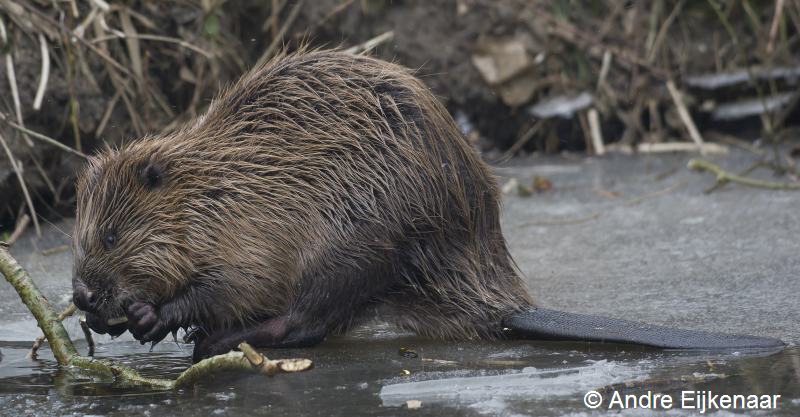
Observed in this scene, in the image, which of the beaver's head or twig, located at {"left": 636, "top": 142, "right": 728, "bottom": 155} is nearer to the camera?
the beaver's head

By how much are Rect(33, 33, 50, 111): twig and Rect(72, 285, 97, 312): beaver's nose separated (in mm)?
1424

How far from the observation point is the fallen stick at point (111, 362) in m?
2.20

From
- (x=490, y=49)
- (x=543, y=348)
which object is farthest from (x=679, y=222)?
(x=490, y=49)

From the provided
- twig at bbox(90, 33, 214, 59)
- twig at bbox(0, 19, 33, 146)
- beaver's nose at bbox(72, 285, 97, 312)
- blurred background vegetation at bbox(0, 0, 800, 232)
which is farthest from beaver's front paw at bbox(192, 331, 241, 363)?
blurred background vegetation at bbox(0, 0, 800, 232)

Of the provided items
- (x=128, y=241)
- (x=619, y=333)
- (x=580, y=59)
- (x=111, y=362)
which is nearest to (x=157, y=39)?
(x=128, y=241)

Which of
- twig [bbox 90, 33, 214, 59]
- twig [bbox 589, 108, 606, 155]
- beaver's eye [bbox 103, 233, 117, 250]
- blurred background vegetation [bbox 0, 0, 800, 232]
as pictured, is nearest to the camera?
beaver's eye [bbox 103, 233, 117, 250]

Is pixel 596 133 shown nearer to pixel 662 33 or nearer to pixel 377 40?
pixel 662 33

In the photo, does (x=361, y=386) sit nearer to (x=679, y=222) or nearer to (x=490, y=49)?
(x=679, y=222)

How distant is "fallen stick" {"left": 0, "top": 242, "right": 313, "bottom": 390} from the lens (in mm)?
2197

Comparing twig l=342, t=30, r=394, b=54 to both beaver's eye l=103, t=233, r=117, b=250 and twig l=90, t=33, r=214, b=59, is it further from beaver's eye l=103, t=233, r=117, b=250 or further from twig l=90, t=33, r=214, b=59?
beaver's eye l=103, t=233, r=117, b=250

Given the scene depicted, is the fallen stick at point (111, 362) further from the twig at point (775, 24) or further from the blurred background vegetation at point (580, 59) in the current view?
the twig at point (775, 24)

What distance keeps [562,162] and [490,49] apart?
2.39ft

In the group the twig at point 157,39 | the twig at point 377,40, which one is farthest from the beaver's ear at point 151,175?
the twig at point 377,40

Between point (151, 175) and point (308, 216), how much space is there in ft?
1.46
